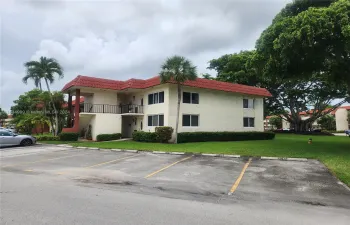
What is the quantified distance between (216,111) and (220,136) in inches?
113

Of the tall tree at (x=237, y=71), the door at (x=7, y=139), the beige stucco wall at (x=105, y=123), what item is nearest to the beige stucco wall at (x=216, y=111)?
the beige stucco wall at (x=105, y=123)

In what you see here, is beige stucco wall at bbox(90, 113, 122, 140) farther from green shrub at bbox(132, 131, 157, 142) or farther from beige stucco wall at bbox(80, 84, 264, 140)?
green shrub at bbox(132, 131, 157, 142)

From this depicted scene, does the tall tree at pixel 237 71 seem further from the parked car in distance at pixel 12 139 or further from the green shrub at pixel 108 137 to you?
the parked car in distance at pixel 12 139

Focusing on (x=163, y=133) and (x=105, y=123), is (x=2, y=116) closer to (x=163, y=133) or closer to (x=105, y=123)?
(x=105, y=123)

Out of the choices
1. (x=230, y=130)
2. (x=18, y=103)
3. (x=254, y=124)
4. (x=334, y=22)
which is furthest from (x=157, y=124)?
(x=18, y=103)

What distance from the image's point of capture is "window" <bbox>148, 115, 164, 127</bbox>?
23.5 metres

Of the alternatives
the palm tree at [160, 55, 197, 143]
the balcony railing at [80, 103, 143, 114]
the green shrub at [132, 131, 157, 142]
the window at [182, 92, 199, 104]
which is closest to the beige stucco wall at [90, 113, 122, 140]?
the balcony railing at [80, 103, 143, 114]

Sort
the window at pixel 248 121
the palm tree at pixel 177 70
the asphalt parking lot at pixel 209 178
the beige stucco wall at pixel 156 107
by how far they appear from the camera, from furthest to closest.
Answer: the window at pixel 248 121, the beige stucco wall at pixel 156 107, the palm tree at pixel 177 70, the asphalt parking lot at pixel 209 178

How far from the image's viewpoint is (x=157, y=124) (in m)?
23.9

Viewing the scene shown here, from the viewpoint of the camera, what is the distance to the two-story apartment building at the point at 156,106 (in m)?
23.8

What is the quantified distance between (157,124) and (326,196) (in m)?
18.2

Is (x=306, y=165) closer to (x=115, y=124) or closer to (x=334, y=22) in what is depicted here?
(x=334, y=22)

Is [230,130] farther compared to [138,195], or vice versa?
[230,130]

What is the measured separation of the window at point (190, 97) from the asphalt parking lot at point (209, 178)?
1222cm
